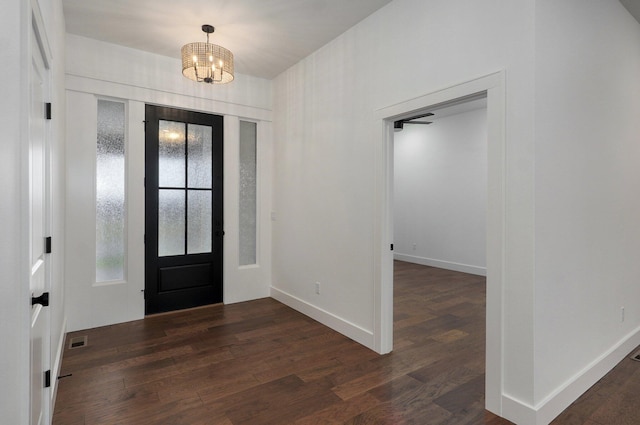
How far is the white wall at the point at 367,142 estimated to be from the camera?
6.90ft

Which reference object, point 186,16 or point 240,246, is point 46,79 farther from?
point 240,246

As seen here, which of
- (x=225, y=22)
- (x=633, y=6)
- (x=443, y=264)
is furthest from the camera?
(x=443, y=264)

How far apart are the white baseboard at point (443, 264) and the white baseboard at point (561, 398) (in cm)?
332

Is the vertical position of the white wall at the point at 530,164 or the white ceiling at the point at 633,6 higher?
the white ceiling at the point at 633,6

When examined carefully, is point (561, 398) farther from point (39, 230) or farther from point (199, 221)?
point (199, 221)

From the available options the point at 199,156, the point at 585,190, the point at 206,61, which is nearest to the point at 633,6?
the point at 585,190

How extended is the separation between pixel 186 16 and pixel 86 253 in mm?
2649

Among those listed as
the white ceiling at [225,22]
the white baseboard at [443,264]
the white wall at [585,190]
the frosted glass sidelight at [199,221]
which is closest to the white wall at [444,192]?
the white baseboard at [443,264]

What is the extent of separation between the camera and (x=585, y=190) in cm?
248

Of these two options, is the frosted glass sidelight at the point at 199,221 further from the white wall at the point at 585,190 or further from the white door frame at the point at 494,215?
the white wall at the point at 585,190

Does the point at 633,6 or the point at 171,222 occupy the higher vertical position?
the point at 633,6

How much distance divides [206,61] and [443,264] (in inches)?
225

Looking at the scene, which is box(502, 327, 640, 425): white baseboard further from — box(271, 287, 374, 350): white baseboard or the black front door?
the black front door

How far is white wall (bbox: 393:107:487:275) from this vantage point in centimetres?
642
